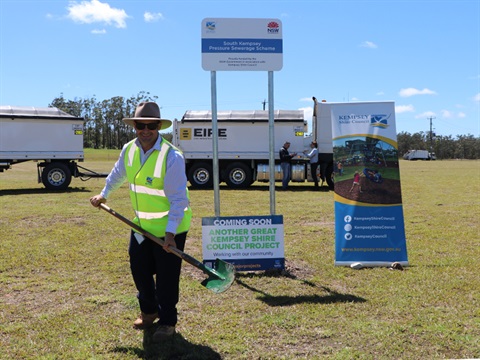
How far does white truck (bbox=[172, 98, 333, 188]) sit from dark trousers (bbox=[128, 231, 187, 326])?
14.9m

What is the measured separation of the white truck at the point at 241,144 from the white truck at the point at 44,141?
392cm

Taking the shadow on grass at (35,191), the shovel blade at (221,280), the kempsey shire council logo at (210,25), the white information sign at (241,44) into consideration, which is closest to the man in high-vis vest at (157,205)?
the shovel blade at (221,280)

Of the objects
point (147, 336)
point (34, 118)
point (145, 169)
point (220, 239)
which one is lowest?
point (147, 336)

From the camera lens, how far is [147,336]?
4.07 m

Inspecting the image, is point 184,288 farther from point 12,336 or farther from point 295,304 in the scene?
point 12,336

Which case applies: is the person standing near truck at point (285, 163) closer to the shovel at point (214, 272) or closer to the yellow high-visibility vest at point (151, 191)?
the shovel at point (214, 272)

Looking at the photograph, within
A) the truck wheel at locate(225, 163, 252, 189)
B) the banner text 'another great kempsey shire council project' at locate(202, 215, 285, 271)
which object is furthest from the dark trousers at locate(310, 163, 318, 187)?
the banner text 'another great kempsey shire council project' at locate(202, 215, 285, 271)

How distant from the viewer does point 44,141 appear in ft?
58.2

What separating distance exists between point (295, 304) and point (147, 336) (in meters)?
1.52

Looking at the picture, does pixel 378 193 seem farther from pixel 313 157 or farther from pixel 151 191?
pixel 313 157

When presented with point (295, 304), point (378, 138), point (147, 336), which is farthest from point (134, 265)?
point (378, 138)

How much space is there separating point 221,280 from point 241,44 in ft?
10.0

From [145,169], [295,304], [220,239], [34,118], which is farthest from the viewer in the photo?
[34,118]

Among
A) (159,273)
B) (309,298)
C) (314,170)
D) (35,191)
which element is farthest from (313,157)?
(159,273)
